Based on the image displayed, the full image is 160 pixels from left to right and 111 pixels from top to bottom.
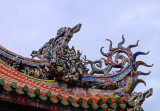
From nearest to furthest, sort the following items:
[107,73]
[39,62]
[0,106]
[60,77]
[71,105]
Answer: [0,106]
[71,105]
[60,77]
[39,62]
[107,73]

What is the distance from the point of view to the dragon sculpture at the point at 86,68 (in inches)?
338

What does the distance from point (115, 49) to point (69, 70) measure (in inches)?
91.8

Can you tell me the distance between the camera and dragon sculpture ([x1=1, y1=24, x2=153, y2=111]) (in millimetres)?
8594

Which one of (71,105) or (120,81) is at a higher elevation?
(120,81)

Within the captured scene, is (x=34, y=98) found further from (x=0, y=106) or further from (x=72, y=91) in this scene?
(x=72, y=91)

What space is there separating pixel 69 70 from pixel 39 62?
0.99 metres

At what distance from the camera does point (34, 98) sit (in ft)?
20.2

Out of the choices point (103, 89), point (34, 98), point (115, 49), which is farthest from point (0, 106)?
point (115, 49)

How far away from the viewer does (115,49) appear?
10414 millimetres

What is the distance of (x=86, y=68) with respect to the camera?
9484 millimetres

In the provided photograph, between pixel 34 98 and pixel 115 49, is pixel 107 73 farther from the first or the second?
pixel 34 98

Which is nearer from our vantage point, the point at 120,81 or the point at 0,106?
the point at 0,106

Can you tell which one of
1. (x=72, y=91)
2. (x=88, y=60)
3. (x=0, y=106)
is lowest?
(x=0, y=106)

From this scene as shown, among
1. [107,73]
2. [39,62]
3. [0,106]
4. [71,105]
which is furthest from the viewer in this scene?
[107,73]
